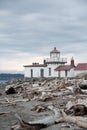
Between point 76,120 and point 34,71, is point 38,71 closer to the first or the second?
point 34,71

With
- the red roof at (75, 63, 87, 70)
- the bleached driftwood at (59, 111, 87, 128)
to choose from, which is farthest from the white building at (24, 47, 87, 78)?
the bleached driftwood at (59, 111, 87, 128)

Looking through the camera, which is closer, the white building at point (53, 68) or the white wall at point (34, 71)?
the white building at point (53, 68)

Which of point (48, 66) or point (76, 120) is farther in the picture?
point (48, 66)

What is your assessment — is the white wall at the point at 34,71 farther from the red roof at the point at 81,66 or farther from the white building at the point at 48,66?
the red roof at the point at 81,66

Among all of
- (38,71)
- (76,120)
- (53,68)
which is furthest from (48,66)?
(76,120)

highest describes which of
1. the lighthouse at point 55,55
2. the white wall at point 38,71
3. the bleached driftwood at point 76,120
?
the lighthouse at point 55,55

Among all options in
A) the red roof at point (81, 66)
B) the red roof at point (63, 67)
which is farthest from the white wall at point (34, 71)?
the red roof at point (81, 66)

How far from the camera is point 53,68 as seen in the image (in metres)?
89.8

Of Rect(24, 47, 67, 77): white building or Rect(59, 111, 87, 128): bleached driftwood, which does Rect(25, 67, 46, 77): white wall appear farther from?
Rect(59, 111, 87, 128): bleached driftwood

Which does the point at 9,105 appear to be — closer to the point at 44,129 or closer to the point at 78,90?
the point at 78,90

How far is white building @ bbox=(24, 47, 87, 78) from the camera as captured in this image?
86.3 meters

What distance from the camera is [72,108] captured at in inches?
539

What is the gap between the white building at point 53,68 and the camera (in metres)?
86.3

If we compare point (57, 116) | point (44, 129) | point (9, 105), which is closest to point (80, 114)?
point (57, 116)
